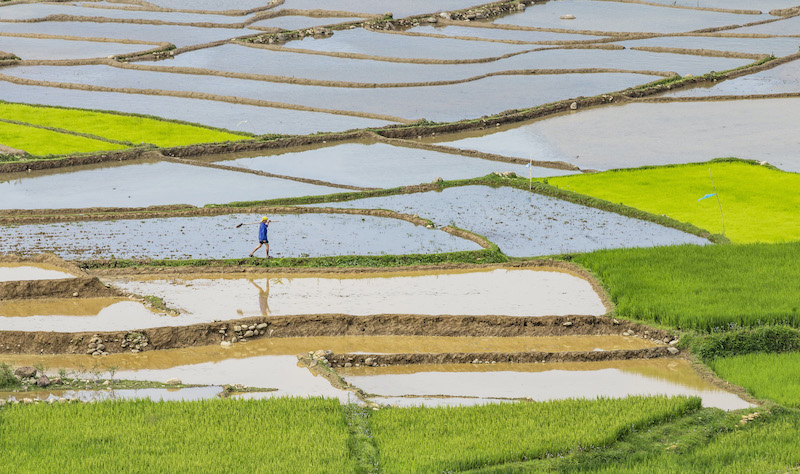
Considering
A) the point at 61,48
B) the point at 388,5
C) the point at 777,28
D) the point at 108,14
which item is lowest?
the point at 61,48

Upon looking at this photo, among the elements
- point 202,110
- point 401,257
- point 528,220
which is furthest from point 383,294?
point 202,110

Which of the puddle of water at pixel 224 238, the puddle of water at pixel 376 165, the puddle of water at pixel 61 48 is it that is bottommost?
the puddle of water at pixel 224 238

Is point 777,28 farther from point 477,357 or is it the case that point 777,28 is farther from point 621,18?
point 477,357

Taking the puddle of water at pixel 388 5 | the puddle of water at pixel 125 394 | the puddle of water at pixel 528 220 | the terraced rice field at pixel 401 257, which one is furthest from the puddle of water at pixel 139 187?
the puddle of water at pixel 388 5

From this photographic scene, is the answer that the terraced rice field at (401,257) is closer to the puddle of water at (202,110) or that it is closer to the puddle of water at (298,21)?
the puddle of water at (202,110)

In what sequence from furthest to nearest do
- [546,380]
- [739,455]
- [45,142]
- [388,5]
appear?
[388,5] < [45,142] < [546,380] < [739,455]

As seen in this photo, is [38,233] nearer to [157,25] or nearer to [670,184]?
[670,184]

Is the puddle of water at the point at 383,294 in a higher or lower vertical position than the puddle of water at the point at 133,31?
lower
